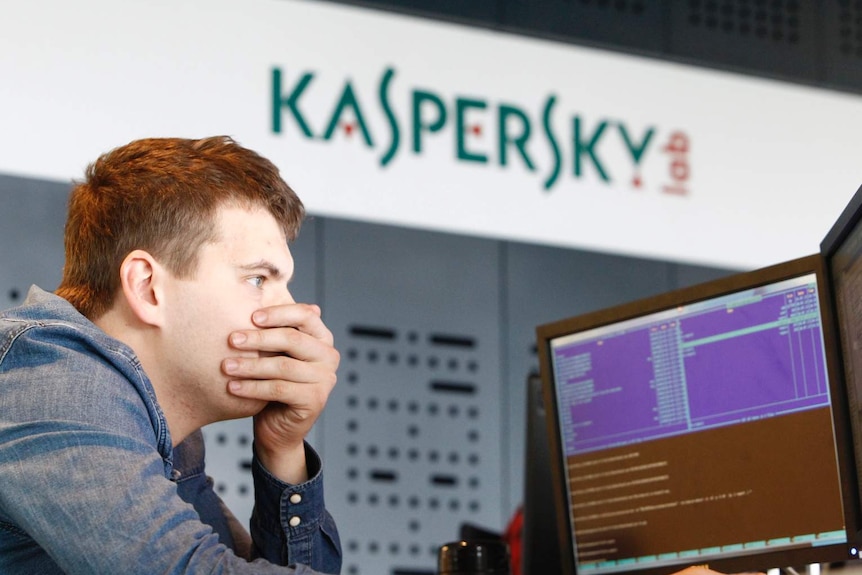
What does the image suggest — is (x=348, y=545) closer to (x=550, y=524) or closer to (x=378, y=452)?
(x=378, y=452)

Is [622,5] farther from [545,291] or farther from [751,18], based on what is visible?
[545,291]

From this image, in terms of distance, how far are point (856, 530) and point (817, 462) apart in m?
0.12

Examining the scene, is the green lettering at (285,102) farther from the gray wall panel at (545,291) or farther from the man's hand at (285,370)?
the man's hand at (285,370)

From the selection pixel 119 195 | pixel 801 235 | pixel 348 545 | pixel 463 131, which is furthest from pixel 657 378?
pixel 801 235

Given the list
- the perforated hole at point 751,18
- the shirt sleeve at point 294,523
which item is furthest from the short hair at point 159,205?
the perforated hole at point 751,18

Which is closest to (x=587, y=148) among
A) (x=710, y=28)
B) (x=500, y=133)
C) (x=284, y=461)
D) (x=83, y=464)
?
(x=500, y=133)

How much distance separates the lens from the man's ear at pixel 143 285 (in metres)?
1.78

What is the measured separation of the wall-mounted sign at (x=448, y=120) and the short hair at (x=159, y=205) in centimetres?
201

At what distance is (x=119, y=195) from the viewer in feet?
6.12

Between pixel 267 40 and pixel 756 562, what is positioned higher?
pixel 267 40

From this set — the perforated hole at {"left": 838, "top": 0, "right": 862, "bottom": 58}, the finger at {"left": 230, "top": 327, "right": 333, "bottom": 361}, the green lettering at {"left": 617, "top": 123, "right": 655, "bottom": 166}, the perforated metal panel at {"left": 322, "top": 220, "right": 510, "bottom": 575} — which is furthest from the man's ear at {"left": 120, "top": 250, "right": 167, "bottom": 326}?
the perforated hole at {"left": 838, "top": 0, "right": 862, "bottom": 58}

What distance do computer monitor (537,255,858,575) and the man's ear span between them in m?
0.75

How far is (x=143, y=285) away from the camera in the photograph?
71.1 inches

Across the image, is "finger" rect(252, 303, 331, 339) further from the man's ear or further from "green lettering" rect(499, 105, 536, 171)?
"green lettering" rect(499, 105, 536, 171)
